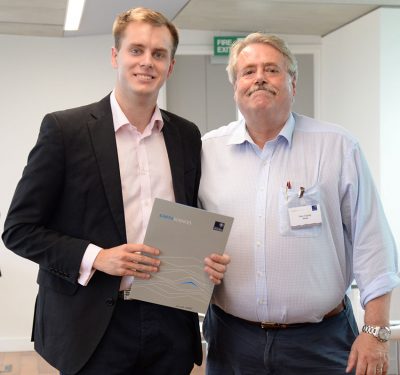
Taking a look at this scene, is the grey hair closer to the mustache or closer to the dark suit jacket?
the mustache

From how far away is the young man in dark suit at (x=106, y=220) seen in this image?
1.94 metres

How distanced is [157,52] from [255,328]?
1.08 metres

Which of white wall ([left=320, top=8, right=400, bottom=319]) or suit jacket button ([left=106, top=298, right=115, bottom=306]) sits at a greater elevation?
white wall ([left=320, top=8, right=400, bottom=319])

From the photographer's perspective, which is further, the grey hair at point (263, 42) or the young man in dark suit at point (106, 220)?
the grey hair at point (263, 42)

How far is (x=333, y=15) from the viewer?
5.37m

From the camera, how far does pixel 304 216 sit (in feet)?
7.07

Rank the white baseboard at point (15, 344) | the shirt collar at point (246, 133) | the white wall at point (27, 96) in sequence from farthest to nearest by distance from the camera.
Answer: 1. the white baseboard at point (15, 344)
2. the white wall at point (27, 96)
3. the shirt collar at point (246, 133)

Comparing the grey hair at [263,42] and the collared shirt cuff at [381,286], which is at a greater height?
the grey hair at [263,42]

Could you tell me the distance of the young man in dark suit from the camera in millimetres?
1937

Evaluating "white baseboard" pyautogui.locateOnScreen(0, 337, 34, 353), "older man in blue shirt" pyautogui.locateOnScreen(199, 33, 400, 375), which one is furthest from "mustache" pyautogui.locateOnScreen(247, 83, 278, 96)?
"white baseboard" pyautogui.locateOnScreen(0, 337, 34, 353)

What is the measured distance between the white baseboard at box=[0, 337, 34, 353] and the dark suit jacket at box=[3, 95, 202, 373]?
14.3 ft

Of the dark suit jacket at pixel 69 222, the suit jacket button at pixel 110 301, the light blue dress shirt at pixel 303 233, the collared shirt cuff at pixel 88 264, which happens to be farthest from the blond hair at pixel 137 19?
the suit jacket button at pixel 110 301

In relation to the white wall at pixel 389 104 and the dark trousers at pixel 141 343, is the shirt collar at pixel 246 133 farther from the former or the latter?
the white wall at pixel 389 104

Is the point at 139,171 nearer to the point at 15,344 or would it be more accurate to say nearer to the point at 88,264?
the point at 88,264
